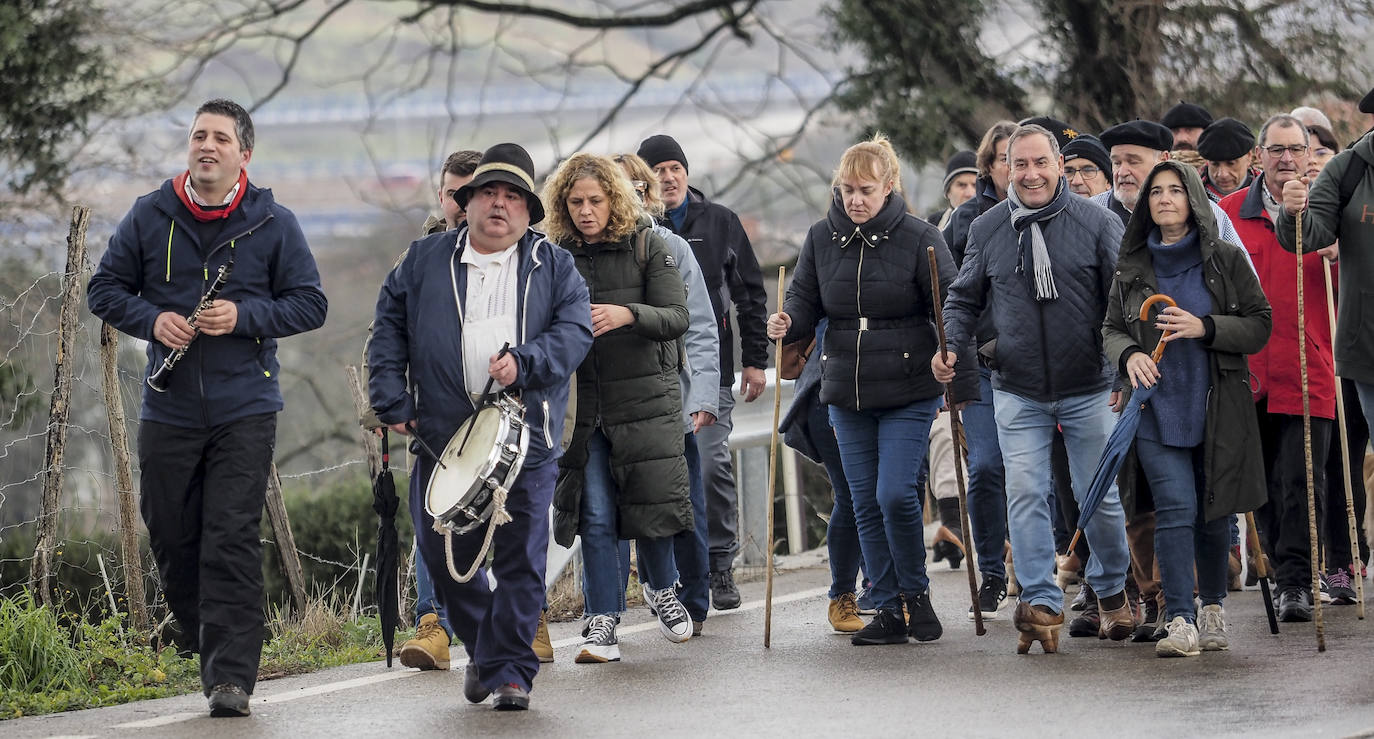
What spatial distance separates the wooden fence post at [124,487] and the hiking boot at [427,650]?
50.1 inches

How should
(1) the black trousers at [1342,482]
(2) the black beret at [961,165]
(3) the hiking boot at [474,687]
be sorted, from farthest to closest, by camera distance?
(2) the black beret at [961,165] → (1) the black trousers at [1342,482] → (3) the hiking boot at [474,687]

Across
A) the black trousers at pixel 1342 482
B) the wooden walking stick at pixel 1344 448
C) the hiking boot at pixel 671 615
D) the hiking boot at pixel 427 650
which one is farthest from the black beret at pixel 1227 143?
the hiking boot at pixel 427 650

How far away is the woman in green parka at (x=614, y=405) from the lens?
838 cm

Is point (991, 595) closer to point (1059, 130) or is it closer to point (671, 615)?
point (671, 615)

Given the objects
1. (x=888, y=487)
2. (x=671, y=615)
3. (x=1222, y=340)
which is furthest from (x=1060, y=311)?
(x=671, y=615)

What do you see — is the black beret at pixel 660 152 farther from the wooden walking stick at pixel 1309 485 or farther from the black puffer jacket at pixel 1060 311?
the wooden walking stick at pixel 1309 485

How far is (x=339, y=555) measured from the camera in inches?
668

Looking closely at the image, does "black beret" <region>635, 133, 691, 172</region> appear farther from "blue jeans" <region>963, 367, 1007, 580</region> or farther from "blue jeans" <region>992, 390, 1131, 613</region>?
"blue jeans" <region>992, 390, 1131, 613</region>

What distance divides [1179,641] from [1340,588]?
1.81m

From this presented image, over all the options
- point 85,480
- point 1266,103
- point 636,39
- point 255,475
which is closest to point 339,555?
point 636,39

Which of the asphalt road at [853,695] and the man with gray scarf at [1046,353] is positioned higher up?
the man with gray scarf at [1046,353]

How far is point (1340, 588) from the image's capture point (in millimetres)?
9320

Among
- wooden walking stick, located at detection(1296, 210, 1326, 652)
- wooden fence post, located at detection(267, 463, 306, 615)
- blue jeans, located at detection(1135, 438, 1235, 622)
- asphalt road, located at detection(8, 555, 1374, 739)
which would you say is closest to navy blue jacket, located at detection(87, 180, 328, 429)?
asphalt road, located at detection(8, 555, 1374, 739)

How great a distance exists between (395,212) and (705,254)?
27.6 feet
